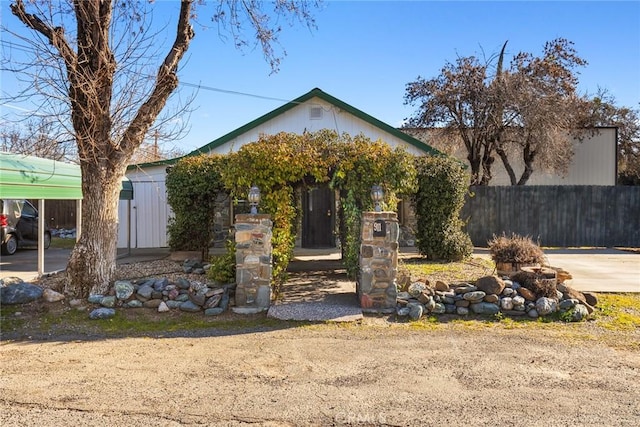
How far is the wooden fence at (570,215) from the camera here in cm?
1439

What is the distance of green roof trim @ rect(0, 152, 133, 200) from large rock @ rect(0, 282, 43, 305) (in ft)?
4.88

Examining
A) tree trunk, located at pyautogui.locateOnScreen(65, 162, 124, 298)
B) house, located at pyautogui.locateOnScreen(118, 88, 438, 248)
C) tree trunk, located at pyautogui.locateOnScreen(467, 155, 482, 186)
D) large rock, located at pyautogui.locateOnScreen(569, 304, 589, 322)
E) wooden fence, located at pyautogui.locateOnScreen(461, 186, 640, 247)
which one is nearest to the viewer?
large rock, located at pyautogui.locateOnScreen(569, 304, 589, 322)

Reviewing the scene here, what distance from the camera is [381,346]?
5.09m

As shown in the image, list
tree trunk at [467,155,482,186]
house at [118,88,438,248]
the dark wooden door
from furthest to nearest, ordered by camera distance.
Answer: tree trunk at [467,155,482,186]
the dark wooden door
house at [118,88,438,248]

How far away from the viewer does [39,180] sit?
8.09 m

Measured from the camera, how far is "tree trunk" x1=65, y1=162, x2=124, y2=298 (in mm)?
6867

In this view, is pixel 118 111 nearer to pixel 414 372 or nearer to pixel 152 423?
pixel 152 423

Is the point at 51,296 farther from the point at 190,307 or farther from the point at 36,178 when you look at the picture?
the point at 36,178

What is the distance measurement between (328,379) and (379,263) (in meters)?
2.60

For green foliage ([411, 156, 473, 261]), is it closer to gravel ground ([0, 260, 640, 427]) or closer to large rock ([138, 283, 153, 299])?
gravel ground ([0, 260, 640, 427])

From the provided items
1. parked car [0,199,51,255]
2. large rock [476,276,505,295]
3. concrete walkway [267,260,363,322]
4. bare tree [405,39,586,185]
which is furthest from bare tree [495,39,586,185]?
parked car [0,199,51,255]

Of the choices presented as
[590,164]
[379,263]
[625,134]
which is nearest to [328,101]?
[379,263]

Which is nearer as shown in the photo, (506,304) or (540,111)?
(506,304)

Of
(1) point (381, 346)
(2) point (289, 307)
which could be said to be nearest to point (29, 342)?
(2) point (289, 307)
